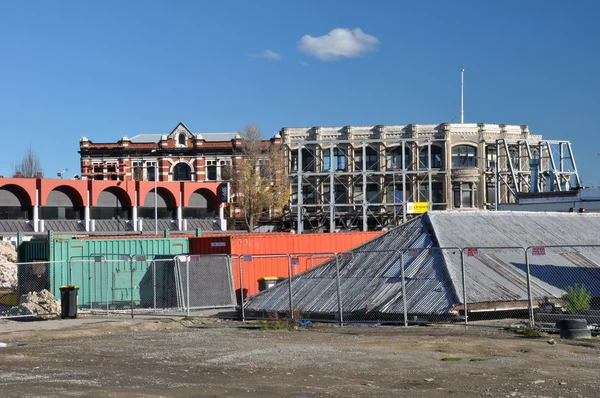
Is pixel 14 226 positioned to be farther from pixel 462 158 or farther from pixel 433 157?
pixel 462 158

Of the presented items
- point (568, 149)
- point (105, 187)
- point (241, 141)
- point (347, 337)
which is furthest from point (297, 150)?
point (347, 337)

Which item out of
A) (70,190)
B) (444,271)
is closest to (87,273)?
(444,271)

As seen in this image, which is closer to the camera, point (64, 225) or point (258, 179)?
point (64, 225)

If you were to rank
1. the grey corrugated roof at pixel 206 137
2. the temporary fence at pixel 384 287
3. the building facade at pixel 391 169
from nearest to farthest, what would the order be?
the temporary fence at pixel 384 287 → the building facade at pixel 391 169 → the grey corrugated roof at pixel 206 137

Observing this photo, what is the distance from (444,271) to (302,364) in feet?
29.3

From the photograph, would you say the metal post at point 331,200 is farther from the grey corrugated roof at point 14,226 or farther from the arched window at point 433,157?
the grey corrugated roof at point 14,226

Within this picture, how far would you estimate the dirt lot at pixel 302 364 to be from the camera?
12.6 m

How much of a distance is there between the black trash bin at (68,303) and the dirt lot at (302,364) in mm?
5317

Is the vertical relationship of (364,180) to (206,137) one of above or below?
below

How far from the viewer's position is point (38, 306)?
95.6ft

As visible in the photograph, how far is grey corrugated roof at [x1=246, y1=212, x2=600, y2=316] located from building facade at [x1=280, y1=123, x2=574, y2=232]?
5285 centimetres

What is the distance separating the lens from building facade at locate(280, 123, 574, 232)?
83.3 metres

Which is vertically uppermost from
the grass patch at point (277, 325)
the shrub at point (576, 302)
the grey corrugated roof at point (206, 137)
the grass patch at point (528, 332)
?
the grey corrugated roof at point (206, 137)

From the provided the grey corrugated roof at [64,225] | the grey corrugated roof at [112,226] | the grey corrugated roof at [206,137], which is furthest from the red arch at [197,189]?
the grey corrugated roof at [206,137]
